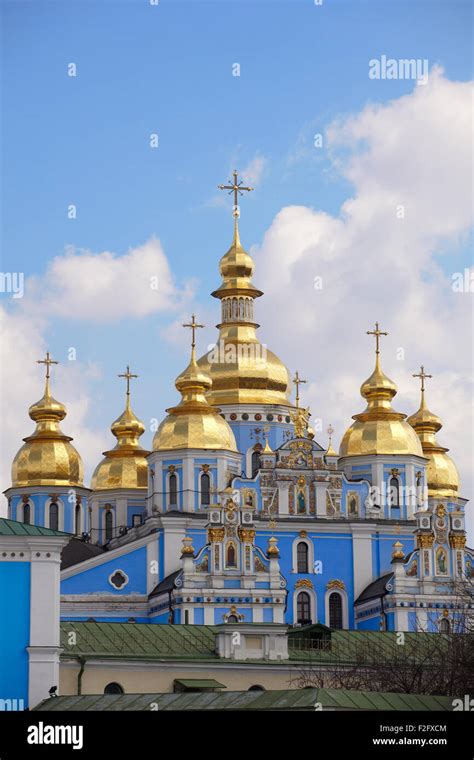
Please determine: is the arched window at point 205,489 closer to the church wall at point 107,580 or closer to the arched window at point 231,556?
the church wall at point 107,580

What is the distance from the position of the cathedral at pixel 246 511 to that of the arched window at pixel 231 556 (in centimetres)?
4

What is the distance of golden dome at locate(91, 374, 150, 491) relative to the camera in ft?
227

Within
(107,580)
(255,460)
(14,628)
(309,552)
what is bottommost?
(14,628)

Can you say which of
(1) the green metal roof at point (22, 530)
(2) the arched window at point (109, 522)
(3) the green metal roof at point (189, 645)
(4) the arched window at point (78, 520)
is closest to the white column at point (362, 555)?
(2) the arched window at point (109, 522)

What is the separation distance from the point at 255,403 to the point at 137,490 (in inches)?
210

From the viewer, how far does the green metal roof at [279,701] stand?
30984mm

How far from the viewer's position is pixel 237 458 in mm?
63125

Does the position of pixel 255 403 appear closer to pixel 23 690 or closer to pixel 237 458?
pixel 237 458

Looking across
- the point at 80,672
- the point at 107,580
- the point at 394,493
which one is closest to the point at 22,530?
the point at 80,672

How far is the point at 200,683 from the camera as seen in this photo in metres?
43.8

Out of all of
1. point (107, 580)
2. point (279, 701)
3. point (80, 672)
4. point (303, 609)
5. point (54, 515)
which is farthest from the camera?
point (54, 515)

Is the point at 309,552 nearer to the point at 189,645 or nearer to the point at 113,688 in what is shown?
the point at 189,645

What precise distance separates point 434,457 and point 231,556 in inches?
581
